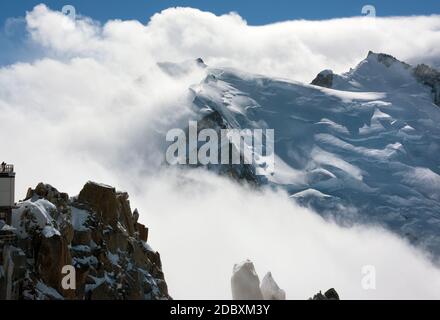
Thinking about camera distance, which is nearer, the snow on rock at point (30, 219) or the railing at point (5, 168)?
the snow on rock at point (30, 219)

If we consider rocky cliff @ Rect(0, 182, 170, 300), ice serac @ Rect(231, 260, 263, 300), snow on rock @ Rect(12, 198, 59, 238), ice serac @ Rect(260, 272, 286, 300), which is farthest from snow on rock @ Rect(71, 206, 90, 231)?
ice serac @ Rect(260, 272, 286, 300)

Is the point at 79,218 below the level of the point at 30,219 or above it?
above

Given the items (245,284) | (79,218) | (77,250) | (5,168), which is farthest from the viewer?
(245,284)

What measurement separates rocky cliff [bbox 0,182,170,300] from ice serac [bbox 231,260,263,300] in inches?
667

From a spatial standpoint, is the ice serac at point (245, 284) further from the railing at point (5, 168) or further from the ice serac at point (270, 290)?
the railing at point (5, 168)

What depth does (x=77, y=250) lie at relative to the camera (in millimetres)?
86000

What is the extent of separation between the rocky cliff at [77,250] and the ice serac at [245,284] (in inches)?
667

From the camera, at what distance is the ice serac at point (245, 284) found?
11575 cm

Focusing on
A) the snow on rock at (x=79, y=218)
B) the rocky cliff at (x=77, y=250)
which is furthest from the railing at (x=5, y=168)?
the snow on rock at (x=79, y=218)

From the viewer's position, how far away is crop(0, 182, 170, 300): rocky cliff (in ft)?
243

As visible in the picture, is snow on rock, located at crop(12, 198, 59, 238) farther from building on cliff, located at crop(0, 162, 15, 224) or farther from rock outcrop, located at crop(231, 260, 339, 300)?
rock outcrop, located at crop(231, 260, 339, 300)

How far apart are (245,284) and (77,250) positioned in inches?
1502

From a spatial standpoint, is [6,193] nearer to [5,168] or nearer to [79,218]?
[5,168]

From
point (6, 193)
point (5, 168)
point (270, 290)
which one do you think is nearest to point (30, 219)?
point (6, 193)
